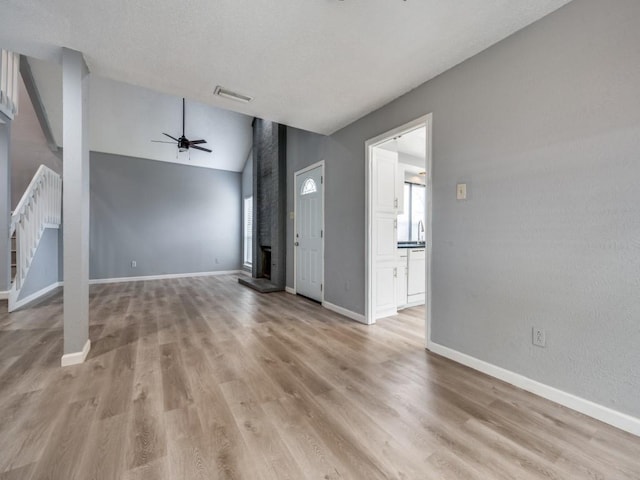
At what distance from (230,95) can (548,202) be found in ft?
9.92

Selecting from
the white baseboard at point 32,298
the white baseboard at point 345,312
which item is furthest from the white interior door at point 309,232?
the white baseboard at point 32,298

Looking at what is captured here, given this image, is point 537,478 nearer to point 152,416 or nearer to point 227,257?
point 152,416

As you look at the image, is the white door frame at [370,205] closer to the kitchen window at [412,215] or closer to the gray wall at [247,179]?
the kitchen window at [412,215]

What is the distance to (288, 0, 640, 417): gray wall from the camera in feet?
5.08

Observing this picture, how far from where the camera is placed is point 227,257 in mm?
7723

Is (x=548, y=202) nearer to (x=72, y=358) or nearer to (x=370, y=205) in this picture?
(x=370, y=205)

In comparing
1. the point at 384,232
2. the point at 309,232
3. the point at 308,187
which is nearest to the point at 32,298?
Answer: the point at 309,232

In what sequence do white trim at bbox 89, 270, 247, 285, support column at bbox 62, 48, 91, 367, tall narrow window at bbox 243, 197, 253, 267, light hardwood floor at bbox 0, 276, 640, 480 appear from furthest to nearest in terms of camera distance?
1. tall narrow window at bbox 243, 197, 253, 267
2. white trim at bbox 89, 270, 247, 285
3. support column at bbox 62, 48, 91, 367
4. light hardwood floor at bbox 0, 276, 640, 480

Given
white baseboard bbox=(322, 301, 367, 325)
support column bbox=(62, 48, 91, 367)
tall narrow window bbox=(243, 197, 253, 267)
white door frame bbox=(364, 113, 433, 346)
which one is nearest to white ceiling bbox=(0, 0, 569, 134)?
support column bbox=(62, 48, 91, 367)

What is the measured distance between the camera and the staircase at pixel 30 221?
3.84 metres

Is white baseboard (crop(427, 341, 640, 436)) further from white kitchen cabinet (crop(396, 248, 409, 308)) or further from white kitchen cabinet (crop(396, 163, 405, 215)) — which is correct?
white kitchen cabinet (crop(396, 163, 405, 215))

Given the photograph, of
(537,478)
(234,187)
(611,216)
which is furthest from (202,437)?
(234,187)

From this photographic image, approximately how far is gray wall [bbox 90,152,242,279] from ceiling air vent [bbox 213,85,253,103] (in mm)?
4884

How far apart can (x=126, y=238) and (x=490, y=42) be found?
746 centimetres
